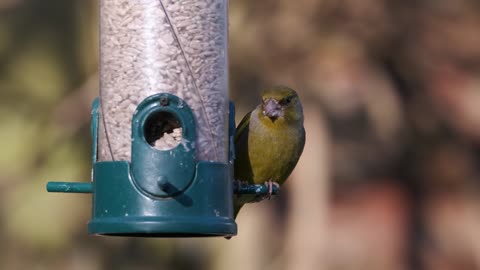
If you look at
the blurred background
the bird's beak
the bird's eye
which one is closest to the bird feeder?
the bird's beak

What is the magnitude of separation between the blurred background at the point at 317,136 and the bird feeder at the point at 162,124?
3902 millimetres

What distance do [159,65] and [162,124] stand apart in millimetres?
278

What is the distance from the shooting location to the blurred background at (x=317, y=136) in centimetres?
1054

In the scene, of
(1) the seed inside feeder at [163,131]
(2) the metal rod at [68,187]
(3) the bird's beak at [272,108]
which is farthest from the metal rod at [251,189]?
(2) the metal rod at [68,187]

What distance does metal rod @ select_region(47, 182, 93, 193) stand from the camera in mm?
6293

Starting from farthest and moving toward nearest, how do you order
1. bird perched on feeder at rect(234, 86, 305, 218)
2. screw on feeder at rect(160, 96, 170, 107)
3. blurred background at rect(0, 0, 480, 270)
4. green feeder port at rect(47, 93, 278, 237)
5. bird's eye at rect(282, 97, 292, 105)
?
blurred background at rect(0, 0, 480, 270) → bird's eye at rect(282, 97, 292, 105) → bird perched on feeder at rect(234, 86, 305, 218) → screw on feeder at rect(160, 96, 170, 107) → green feeder port at rect(47, 93, 278, 237)

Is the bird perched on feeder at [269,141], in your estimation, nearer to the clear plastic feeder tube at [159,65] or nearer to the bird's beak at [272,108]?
the bird's beak at [272,108]

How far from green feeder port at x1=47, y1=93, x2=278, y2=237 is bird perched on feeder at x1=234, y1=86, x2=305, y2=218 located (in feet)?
2.89

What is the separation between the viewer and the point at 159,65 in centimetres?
631

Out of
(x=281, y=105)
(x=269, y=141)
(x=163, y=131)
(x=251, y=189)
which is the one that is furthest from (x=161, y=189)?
(x=281, y=105)

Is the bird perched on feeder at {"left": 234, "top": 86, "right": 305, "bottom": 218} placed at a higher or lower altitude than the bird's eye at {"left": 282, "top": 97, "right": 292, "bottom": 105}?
lower

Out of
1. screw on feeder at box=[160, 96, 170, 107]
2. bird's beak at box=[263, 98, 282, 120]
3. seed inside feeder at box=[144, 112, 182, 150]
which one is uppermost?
bird's beak at box=[263, 98, 282, 120]

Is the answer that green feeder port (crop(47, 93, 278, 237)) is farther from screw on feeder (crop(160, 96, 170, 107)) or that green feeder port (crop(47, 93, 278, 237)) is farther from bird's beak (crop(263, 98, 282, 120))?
bird's beak (crop(263, 98, 282, 120))

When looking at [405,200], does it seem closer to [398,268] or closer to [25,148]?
[398,268]
